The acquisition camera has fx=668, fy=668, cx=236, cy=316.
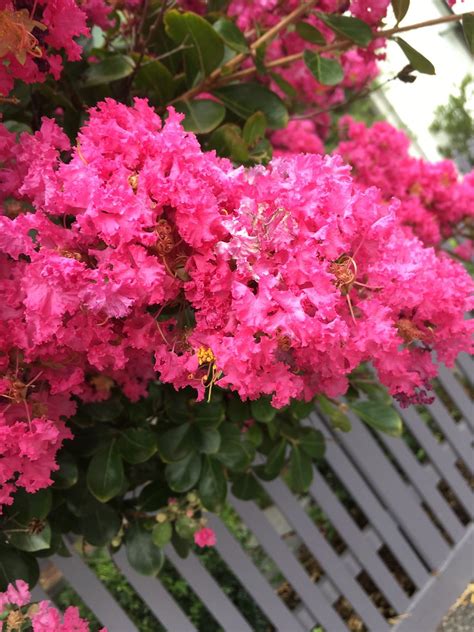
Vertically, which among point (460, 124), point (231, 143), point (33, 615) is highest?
point (460, 124)

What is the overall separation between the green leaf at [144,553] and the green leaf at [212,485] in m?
0.12

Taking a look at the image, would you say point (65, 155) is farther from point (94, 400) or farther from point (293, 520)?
point (293, 520)

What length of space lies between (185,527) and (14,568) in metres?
0.27

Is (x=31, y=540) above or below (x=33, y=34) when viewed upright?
below

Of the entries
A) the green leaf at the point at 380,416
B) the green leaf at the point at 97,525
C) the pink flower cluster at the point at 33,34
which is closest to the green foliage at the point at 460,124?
the green leaf at the point at 380,416

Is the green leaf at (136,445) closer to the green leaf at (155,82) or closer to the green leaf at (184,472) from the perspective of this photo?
the green leaf at (184,472)

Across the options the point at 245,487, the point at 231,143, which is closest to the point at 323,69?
the point at 231,143

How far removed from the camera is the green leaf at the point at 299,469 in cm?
128

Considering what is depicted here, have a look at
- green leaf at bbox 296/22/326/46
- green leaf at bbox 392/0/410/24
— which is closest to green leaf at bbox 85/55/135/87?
green leaf at bbox 296/22/326/46

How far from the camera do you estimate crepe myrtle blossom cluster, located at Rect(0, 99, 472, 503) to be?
0.54 meters

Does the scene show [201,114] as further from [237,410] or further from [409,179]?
[409,179]

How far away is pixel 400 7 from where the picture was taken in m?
0.87

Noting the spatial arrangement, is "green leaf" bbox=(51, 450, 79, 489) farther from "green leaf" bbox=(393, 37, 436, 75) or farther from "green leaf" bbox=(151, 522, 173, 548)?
"green leaf" bbox=(393, 37, 436, 75)

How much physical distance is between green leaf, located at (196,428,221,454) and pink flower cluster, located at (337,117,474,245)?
806 millimetres
